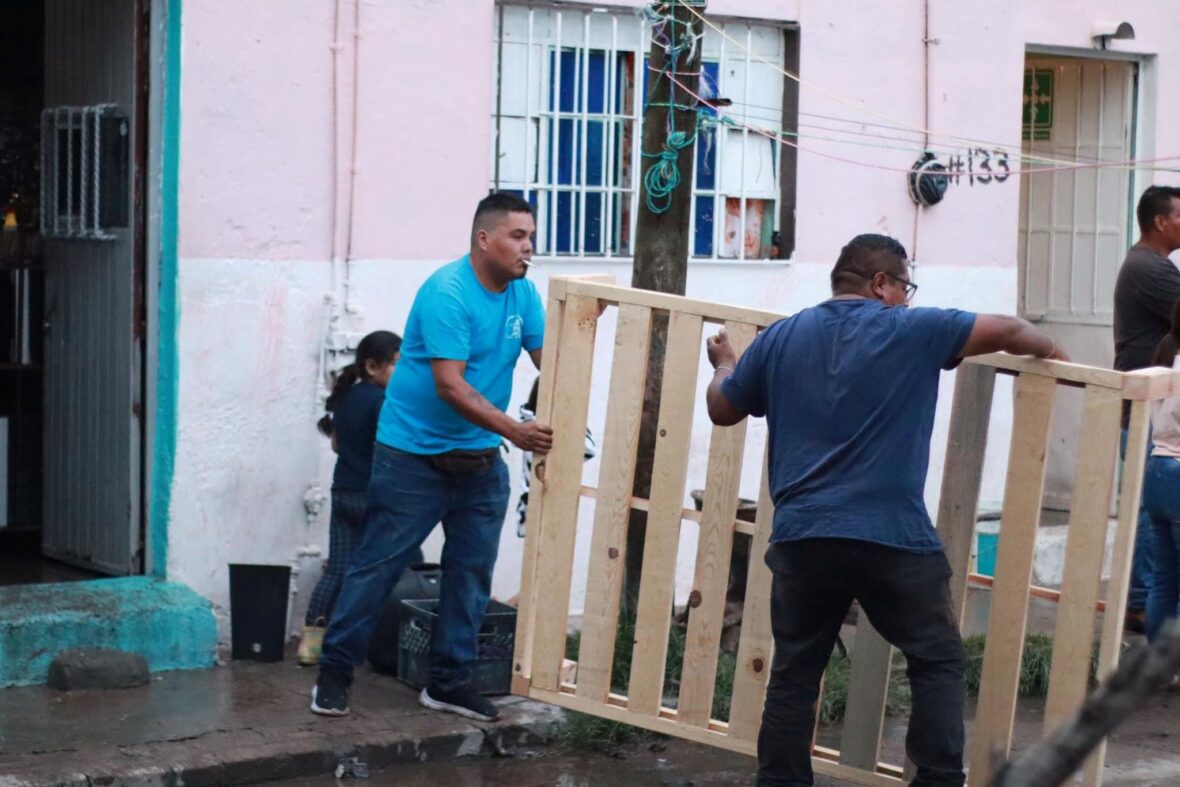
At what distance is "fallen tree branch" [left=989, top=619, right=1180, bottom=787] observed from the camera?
4.30 ft

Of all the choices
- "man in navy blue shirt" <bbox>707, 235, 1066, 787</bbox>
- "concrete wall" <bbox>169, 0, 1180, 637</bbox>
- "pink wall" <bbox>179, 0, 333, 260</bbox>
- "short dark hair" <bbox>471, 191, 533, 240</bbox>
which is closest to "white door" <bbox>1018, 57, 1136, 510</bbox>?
"concrete wall" <bbox>169, 0, 1180, 637</bbox>

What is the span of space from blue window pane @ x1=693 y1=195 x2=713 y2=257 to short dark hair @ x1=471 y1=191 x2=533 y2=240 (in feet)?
8.13

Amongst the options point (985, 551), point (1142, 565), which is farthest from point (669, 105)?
point (1142, 565)

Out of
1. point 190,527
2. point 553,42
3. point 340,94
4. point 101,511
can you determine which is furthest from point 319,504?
point 553,42

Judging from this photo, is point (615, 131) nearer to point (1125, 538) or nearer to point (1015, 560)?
point (1015, 560)

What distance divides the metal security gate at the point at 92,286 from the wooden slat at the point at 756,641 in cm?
290

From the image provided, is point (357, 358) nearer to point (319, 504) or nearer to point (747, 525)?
point (319, 504)

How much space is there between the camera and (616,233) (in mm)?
7840

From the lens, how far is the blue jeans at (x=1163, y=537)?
6.50 m

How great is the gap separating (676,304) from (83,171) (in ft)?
10.8

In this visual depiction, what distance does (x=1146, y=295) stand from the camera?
7.48 meters

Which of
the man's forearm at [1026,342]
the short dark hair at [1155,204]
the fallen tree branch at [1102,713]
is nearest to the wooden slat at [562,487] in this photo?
the man's forearm at [1026,342]

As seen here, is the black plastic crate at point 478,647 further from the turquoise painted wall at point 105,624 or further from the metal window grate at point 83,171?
the metal window grate at point 83,171

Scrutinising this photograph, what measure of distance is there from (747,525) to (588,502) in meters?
2.59
